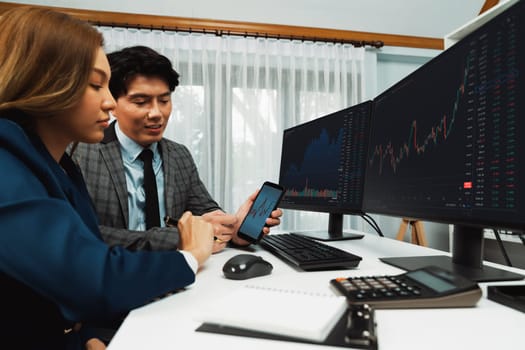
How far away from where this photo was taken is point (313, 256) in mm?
770

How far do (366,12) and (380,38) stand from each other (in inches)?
9.2

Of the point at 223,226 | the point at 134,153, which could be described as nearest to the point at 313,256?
the point at 223,226

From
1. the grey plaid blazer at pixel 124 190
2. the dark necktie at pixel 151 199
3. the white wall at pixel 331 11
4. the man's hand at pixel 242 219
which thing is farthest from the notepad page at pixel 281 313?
the white wall at pixel 331 11

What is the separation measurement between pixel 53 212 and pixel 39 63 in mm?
273

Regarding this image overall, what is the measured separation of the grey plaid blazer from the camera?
977mm

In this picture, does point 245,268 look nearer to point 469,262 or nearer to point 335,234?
point 469,262

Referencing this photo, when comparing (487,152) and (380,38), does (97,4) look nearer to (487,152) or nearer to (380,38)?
(380,38)

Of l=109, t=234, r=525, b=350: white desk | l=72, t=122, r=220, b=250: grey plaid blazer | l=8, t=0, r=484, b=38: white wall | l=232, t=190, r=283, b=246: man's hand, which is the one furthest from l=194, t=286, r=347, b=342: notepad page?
l=8, t=0, r=484, b=38: white wall

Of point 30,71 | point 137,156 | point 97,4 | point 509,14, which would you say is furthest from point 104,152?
point 97,4

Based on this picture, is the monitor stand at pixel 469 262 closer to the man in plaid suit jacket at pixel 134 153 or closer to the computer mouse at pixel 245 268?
the computer mouse at pixel 245 268

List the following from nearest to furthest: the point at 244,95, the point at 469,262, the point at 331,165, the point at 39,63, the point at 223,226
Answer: the point at 39,63 < the point at 469,262 < the point at 223,226 < the point at 331,165 < the point at 244,95

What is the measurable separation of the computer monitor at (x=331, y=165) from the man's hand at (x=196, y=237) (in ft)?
1.66

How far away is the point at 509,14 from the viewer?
1.84 feet

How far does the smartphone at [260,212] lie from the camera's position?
3.53 feet
